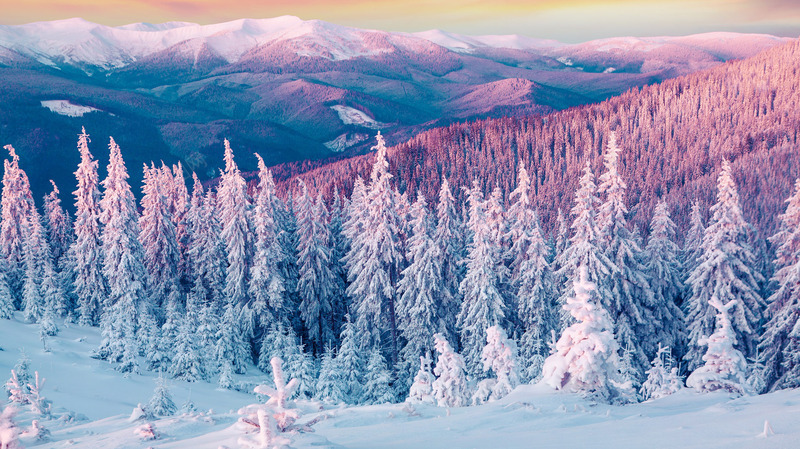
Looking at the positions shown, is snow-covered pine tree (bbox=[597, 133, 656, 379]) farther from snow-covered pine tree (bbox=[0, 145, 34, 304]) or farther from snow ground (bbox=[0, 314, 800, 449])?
snow-covered pine tree (bbox=[0, 145, 34, 304])

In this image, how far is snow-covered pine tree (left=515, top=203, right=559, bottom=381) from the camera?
102ft

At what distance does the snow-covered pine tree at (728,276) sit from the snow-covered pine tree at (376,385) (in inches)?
663

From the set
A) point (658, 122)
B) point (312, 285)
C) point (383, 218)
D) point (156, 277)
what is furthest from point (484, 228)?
point (658, 122)

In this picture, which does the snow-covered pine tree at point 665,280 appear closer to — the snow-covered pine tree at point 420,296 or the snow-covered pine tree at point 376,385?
the snow-covered pine tree at point 420,296

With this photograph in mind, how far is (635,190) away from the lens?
108 metres

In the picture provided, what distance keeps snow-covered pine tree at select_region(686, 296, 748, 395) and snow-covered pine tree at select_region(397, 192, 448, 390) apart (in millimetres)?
20351

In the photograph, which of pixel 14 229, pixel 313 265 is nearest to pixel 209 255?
pixel 313 265

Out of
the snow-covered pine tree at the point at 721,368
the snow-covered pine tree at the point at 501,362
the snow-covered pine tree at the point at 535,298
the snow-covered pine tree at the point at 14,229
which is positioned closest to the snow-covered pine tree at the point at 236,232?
the snow-covered pine tree at the point at 14,229

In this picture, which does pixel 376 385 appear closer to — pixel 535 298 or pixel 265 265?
pixel 535 298

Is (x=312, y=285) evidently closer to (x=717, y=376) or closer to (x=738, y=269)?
(x=738, y=269)

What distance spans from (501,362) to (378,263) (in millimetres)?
13509

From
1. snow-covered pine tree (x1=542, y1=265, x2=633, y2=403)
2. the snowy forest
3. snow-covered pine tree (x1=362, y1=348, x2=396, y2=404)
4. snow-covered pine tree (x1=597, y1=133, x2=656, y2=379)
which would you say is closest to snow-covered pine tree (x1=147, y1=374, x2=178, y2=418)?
the snowy forest

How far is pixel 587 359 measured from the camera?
402 inches

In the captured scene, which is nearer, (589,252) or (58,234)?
(589,252)
